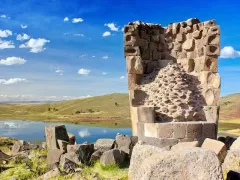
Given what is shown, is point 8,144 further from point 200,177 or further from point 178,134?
point 200,177

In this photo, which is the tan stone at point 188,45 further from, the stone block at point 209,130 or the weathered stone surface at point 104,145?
the weathered stone surface at point 104,145

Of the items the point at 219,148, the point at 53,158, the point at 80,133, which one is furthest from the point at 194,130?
the point at 80,133

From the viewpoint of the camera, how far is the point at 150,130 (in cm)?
973

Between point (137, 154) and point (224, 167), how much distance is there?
2.13 m

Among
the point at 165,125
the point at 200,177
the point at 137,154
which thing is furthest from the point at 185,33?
the point at 200,177

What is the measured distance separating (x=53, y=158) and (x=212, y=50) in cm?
692

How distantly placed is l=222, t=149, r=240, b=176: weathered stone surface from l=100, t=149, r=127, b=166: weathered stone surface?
3.61 meters

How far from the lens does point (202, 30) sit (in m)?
11.9

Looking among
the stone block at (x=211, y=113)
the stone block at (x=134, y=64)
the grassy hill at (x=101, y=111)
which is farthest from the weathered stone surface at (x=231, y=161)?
the grassy hill at (x=101, y=111)

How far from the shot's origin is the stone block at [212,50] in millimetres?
11500

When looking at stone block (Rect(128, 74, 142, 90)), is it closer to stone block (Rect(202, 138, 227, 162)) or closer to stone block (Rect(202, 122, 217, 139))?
stone block (Rect(202, 122, 217, 139))

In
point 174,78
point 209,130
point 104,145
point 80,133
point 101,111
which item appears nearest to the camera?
point 209,130

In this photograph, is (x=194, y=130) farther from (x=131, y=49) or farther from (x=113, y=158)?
(x=131, y=49)

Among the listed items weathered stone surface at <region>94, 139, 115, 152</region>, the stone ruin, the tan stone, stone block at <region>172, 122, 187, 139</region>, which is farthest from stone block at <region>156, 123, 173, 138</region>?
the tan stone
